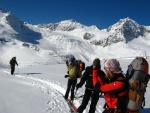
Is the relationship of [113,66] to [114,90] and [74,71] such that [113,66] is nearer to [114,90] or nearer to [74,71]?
[114,90]

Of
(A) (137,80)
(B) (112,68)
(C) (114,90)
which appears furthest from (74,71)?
(A) (137,80)

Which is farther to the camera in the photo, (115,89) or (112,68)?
(112,68)

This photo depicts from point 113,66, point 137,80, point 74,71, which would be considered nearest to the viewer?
point 137,80

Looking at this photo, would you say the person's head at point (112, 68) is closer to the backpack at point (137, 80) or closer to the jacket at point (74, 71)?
the backpack at point (137, 80)

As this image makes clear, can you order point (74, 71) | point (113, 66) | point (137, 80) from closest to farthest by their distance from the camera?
1. point (137, 80)
2. point (113, 66)
3. point (74, 71)

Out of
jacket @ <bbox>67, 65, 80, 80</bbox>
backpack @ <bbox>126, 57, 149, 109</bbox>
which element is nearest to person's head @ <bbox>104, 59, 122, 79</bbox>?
backpack @ <bbox>126, 57, 149, 109</bbox>

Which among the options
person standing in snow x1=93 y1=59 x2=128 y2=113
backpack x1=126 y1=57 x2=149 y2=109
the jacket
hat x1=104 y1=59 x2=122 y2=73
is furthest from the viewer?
the jacket

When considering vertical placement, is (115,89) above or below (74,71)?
below

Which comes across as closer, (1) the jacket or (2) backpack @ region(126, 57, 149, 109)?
(2) backpack @ region(126, 57, 149, 109)

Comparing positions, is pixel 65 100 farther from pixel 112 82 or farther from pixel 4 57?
pixel 4 57

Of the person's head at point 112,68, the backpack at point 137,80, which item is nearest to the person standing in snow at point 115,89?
the person's head at point 112,68

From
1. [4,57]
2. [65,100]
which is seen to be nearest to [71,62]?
[65,100]

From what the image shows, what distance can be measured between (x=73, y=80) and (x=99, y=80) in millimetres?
5365

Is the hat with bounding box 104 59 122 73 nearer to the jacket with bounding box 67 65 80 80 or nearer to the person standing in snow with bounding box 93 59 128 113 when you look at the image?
the person standing in snow with bounding box 93 59 128 113
